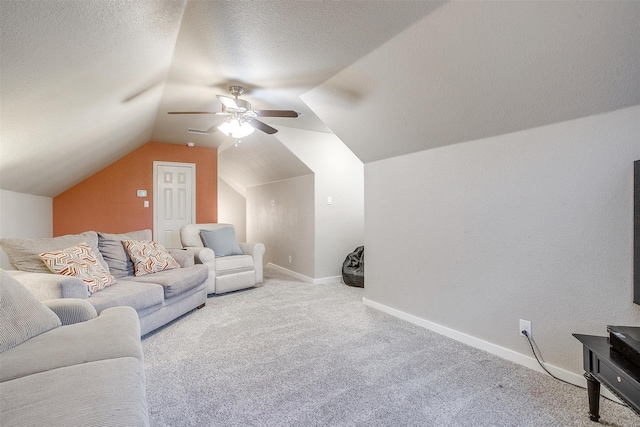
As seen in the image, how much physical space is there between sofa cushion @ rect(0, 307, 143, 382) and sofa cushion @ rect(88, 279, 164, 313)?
598 millimetres

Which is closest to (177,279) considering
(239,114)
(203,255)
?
(203,255)

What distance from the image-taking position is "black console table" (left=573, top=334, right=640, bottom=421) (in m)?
1.23

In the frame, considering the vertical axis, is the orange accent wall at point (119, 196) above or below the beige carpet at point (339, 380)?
above

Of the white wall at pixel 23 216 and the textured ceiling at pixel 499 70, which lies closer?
the textured ceiling at pixel 499 70

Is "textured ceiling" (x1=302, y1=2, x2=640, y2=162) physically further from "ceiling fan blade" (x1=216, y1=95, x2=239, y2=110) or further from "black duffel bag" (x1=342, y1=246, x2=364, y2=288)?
"black duffel bag" (x1=342, y1=246, x2=364, y2=288)

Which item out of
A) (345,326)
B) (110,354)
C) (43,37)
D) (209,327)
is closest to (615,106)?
(345,326)

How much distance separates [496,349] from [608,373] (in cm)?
89

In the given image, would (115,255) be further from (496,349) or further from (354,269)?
(496,349)

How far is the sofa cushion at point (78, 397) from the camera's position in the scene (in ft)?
2.83

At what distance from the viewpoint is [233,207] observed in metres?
7.96

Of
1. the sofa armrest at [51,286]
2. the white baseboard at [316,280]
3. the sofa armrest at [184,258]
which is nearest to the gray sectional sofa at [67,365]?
the sofa armrest at [51,286]

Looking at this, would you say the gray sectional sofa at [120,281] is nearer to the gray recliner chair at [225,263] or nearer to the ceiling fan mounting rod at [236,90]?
the gray recliner chair at [225,263]

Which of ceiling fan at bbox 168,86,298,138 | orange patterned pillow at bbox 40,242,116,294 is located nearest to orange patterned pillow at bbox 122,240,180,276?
orange patterned pillow at bbox 40,242,116,294

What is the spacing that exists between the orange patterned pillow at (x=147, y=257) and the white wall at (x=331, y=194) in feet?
6.91
